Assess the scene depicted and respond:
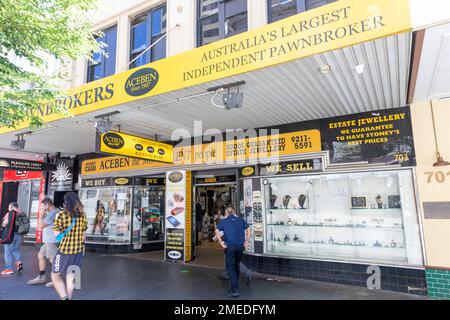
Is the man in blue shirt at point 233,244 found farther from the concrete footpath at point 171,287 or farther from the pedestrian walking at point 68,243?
the pedestrian walking at point 68,243

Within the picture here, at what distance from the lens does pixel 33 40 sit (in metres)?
5.09

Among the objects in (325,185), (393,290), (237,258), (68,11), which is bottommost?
(393,290)

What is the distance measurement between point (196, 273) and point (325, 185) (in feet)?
11.8

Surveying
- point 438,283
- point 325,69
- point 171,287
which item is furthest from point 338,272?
point 325,69

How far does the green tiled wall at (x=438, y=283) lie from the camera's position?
5.05 m

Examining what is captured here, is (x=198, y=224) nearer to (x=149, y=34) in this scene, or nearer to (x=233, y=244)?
(x=233, y=244)

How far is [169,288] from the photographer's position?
5934 mm

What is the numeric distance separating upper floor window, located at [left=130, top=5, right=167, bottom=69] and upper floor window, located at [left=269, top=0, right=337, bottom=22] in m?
3.29

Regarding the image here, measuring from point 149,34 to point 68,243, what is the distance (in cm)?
673

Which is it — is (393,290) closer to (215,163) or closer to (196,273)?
(196,273)

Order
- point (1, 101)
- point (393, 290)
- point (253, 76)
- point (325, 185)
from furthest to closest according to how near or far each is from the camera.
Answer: point (325, 185), point (393, 290), point (1, 101), point (253, 76)

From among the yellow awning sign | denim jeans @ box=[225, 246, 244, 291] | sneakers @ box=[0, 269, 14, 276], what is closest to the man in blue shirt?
denim jeans @ box=[225, 246, 244, 291]

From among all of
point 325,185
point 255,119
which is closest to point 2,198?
point 255,119

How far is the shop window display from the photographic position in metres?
9.81
